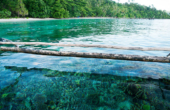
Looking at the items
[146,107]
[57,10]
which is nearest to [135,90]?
[146,107]

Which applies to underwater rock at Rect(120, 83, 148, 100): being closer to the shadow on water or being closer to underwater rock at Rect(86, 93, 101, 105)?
the shadow on water

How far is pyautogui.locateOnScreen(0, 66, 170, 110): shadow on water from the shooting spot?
2.96 m

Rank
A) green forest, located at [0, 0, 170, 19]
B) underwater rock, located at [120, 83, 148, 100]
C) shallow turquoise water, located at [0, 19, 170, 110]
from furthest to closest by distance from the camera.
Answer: green forest, located at [0, 0, 170, 19], underwater rock, located at [120, 83, 148, 100], shallow turquoise water, located at [0, 19, 170, 110]

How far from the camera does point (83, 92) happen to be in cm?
343

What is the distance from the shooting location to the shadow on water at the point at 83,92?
2963mm

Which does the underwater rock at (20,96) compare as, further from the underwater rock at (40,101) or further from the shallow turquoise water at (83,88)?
the underwater rock at (40,101)

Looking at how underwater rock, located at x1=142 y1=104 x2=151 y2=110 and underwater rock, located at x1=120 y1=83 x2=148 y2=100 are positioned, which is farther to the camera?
underwater rock, located at x1=120 y1=83 x2=148 y2=100

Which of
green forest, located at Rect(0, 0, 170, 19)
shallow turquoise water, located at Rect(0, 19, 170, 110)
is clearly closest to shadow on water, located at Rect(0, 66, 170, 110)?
shallow turquoise water, located at Rect(0, 19, 170, 110)

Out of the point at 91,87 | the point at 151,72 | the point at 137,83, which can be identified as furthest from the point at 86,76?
the point at 151,72

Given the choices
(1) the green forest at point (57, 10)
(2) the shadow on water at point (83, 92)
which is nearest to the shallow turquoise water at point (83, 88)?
(2) the shadow on water at point (83, 92)

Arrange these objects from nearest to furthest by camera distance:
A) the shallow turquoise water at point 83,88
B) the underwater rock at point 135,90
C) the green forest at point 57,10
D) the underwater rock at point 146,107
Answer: the underwater rock at point 146,107 < the shallow turquoise water at point 83,88 < the underwater rock at point 135,90 < the green forest at point 57,10

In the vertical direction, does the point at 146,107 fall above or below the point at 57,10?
below

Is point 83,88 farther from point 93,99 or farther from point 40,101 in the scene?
point 40,101

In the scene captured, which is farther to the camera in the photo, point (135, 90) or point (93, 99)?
point (135, 90)
